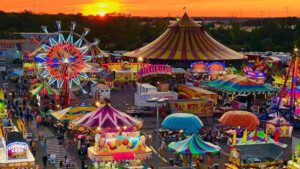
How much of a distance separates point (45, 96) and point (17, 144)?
20.3 m

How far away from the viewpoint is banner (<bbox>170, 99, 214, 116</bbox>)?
32656mm

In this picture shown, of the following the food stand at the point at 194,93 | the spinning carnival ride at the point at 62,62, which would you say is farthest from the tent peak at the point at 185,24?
the spinning carnival ride at the point at 62,62

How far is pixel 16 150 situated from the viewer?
703 inches

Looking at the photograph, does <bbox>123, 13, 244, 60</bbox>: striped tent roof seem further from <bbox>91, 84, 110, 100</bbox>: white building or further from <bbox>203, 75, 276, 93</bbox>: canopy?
<bbox>203, 75, 276, 93</bbox>: canopy

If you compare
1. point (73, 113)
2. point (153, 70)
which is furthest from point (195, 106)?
point (153, 70)

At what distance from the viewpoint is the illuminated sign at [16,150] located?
17781mm

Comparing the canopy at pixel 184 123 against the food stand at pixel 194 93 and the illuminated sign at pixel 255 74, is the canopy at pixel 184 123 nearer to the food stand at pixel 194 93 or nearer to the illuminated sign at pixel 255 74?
the food stand at pixel 194 93

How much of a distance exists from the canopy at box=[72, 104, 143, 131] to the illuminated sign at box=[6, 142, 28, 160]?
4.61m

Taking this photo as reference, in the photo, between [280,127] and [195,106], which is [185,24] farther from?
[280,127]

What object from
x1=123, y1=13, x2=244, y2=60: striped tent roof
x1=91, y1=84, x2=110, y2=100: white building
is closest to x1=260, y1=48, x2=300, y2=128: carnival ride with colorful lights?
x1=91, y1=84, x2=110, y2=100: white building

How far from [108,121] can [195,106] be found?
37.3 feet

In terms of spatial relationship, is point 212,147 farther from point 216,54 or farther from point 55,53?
point 216,54

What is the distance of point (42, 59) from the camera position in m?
32.8

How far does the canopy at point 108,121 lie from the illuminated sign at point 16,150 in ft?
15.1
